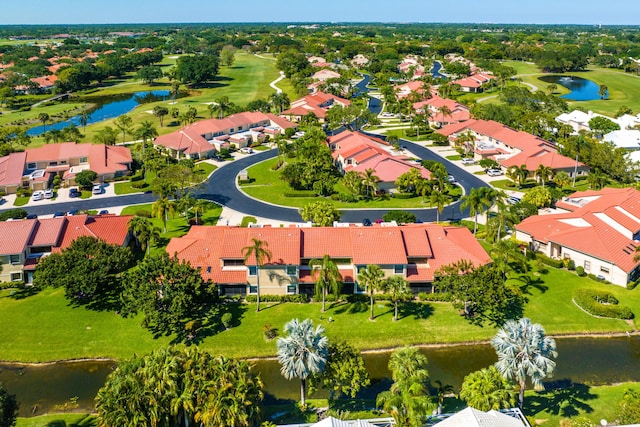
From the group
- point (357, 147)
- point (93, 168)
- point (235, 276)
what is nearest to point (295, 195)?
point (357, 147)

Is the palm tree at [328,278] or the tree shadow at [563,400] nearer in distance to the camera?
the tree shadow at [563,400]

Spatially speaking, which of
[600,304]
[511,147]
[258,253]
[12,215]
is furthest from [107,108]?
[600,304]

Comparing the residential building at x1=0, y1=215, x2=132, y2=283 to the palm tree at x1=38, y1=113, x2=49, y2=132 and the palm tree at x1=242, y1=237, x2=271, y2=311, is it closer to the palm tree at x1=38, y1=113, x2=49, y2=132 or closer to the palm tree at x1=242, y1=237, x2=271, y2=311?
the palm tree at x1=242, y1=237, x2=271, y2=311

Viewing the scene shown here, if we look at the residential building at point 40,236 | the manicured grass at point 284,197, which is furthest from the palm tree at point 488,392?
the residential building at point 40,236

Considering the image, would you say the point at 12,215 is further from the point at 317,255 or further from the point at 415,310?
the point at 415,310

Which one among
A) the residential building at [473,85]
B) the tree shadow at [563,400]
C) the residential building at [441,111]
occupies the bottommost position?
the tree shadow at [563,400]

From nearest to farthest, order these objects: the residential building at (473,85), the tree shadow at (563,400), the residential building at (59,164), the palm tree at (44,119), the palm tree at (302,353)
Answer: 1. the palm tree at (302,353)
2. the tree shadow at (563,400)
3. the residential building at (59,164)
4. the palm tree at (44,119)
5. the residential building at (473,85)

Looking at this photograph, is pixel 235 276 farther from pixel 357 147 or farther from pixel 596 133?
pixel 596 133

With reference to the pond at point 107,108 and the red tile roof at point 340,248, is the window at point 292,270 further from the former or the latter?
the pond at point 107,108

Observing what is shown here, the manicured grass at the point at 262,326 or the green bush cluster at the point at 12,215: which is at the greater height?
the green bush cluster at the point at 12,215
